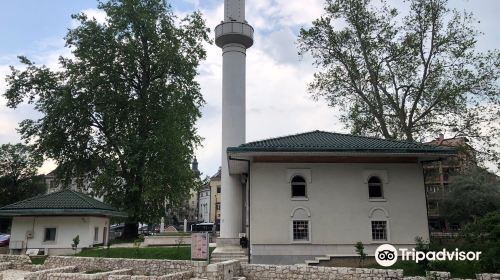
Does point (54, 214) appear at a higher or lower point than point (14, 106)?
lower

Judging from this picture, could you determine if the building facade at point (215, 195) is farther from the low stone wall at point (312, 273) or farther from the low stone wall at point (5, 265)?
the low stone wall at point (312, 273)

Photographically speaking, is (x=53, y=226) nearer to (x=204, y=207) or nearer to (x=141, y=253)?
(x=141, y=253)

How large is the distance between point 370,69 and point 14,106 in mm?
24576

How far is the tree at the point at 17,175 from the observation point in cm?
4659

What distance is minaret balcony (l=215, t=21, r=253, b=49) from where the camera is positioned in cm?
2306

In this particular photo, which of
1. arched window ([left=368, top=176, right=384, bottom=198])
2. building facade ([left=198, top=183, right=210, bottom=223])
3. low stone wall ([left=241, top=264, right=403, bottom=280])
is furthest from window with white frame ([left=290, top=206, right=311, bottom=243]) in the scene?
building facade ([left=198, top=183, right=210, bottom=223])

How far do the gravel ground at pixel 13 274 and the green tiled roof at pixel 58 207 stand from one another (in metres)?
3.61

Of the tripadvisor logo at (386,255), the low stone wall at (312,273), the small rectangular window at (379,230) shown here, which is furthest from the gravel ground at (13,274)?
the small rectangular window at (379,230)

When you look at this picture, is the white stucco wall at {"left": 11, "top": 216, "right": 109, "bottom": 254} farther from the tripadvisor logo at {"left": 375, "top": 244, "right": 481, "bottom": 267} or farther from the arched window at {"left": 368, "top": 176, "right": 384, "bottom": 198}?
the tripadvisor logo at {"left": 375, "top": 244, "right": 481, "bottom": 267}

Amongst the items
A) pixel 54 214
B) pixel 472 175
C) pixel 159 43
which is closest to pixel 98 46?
pixel 159 43

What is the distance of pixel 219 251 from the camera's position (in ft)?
60.0

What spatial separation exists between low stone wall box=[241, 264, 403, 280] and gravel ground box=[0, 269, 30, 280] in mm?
9431

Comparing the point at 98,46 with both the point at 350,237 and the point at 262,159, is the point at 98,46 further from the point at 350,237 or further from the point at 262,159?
the point at 350,237

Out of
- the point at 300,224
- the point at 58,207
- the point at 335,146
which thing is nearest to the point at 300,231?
the point at 300,224
